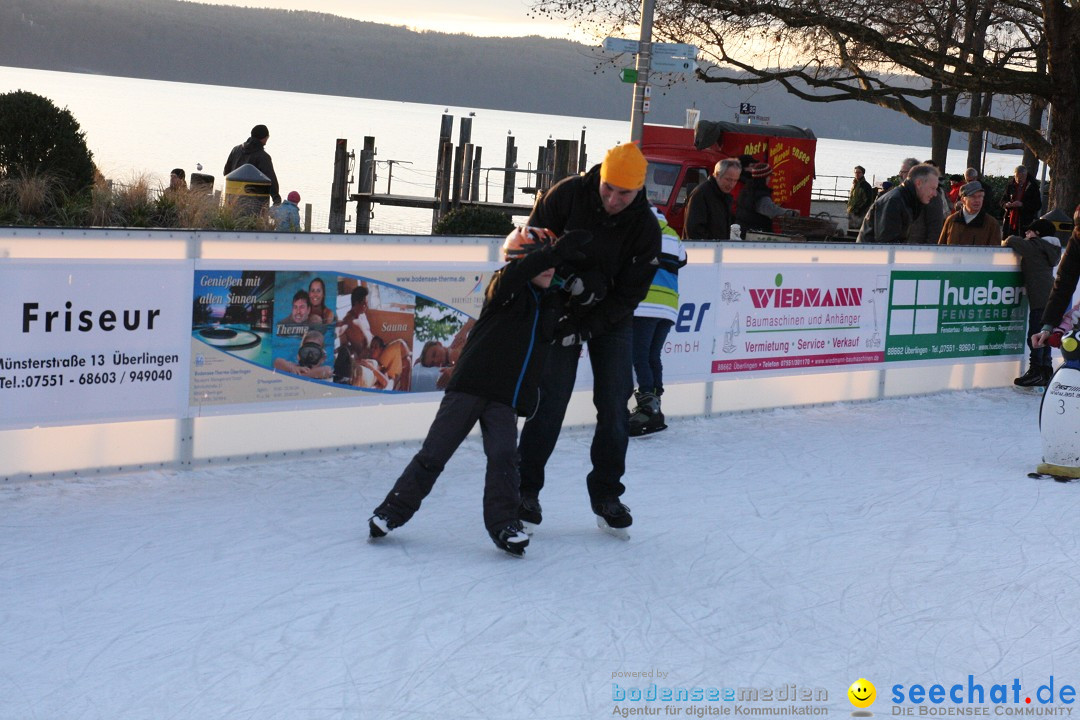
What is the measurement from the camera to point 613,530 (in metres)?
5.39

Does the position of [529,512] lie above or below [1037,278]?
below

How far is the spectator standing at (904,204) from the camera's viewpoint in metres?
9.53

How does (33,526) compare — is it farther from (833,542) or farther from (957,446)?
(957,446)

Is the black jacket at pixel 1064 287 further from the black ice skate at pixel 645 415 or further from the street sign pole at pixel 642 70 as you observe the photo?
the street sign pole at pixel 642 70

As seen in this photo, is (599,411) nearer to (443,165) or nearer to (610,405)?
(610,405)

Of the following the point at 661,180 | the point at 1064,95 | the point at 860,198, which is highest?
the point at 1064,95

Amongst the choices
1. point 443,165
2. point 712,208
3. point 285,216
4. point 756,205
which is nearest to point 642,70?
point 756,205

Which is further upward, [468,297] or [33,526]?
[468,297]

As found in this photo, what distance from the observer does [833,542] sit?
5.56 metres

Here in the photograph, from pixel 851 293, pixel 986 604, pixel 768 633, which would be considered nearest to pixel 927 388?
pixel 851 293

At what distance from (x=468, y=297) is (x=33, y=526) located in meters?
2.68

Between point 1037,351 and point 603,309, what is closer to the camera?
point 603,309

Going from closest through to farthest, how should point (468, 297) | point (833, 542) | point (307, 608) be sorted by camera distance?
point (307, 608) < point (833, 542) < point (468, 297)

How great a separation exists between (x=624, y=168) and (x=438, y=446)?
125 centimetres
